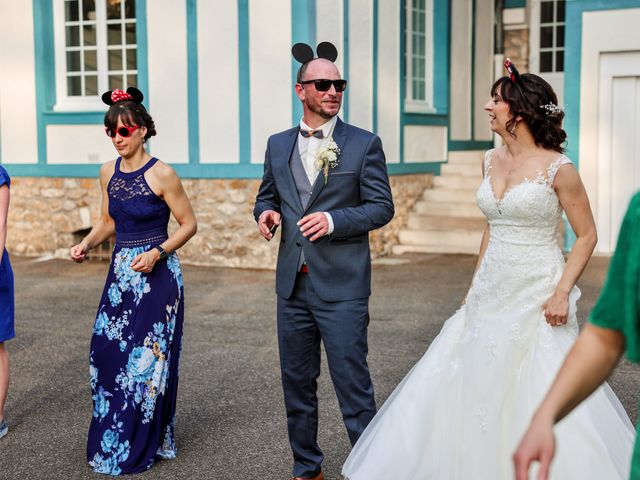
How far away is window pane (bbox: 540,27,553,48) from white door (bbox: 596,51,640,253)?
10.1ft

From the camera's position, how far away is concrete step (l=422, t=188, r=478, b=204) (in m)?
14.1

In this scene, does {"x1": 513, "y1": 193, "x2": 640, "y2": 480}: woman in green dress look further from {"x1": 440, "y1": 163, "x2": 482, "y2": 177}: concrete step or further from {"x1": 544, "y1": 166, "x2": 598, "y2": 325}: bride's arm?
{"x1": 440, "y1": 163, "x2": 482, "y2": 177}: concrete step

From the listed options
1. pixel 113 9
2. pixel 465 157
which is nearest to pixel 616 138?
pixel 465 157

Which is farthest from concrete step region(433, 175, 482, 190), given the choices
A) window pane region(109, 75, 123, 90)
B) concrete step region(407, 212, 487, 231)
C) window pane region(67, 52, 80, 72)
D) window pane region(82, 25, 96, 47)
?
window pane region(67, 52, 80, 72)

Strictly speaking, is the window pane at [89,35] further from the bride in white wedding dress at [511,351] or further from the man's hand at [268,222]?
the bride in white wedding dress at [511,351]

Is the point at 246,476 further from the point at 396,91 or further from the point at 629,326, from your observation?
the point at 396,91

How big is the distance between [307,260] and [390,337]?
151 inches

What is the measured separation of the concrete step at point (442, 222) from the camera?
13469 mm

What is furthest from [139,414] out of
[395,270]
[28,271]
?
[28,271]

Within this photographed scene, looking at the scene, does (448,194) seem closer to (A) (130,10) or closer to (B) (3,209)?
(A) (130,10)

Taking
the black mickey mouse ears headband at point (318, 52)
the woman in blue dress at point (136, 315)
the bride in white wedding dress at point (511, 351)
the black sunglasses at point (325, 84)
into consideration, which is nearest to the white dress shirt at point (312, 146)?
the black sunglasses at point (325, 84)

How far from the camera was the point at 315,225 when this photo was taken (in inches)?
172

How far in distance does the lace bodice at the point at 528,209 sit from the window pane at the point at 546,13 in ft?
38.5

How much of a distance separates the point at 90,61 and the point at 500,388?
1068 cm
